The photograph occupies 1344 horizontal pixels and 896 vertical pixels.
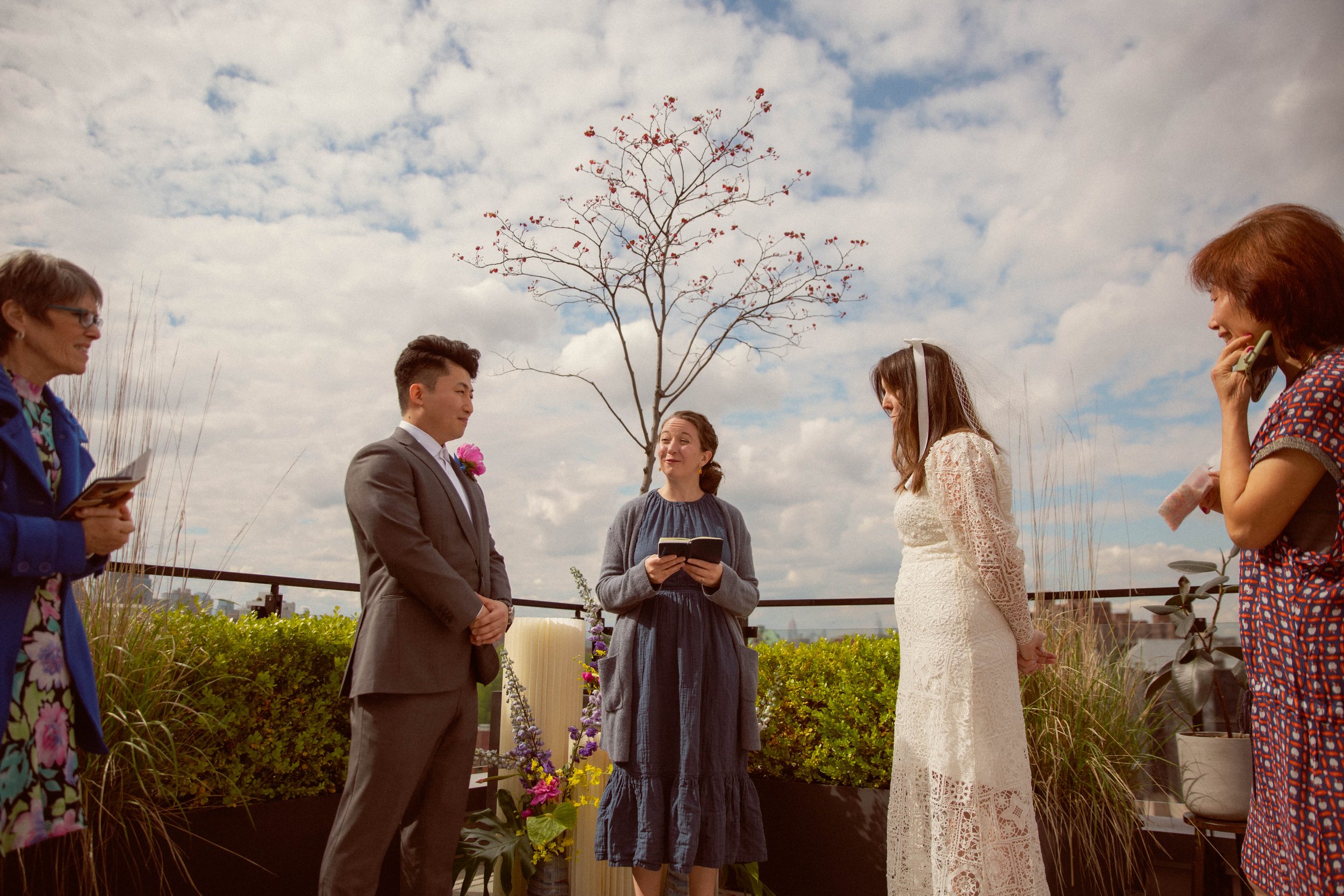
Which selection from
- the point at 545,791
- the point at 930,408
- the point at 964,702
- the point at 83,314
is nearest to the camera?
the point at 83,314

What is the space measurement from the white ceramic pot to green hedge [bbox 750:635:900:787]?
0.98m

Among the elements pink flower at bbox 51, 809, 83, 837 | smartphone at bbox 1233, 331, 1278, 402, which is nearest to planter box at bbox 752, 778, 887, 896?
smartphone at bbox 1233, 331, 1278, 402

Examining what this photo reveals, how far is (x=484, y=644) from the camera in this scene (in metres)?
2.32

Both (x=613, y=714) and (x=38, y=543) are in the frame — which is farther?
(x=613, y=714)

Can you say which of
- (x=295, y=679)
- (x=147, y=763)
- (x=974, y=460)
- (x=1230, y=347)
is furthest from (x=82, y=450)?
(x=1230, y=347)

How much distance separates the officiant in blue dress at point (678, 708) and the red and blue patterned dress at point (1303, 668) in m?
1.43

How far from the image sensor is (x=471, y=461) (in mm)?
2578

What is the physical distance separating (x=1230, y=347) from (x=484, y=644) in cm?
196

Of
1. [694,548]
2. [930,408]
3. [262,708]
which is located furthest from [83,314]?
[930,408]

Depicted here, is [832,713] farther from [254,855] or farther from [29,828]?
[29,828]

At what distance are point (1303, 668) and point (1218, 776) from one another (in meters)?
1.68

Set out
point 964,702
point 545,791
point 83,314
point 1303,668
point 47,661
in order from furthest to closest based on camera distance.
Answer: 1. point 545,791
2. point 964,702
3. point 83,314
4. point 47,661
5. point 1303,668

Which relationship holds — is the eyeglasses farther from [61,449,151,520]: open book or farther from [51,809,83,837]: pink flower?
[51,809,83,837]: pink flower

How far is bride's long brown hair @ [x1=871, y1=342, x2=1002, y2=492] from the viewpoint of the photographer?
219cm
